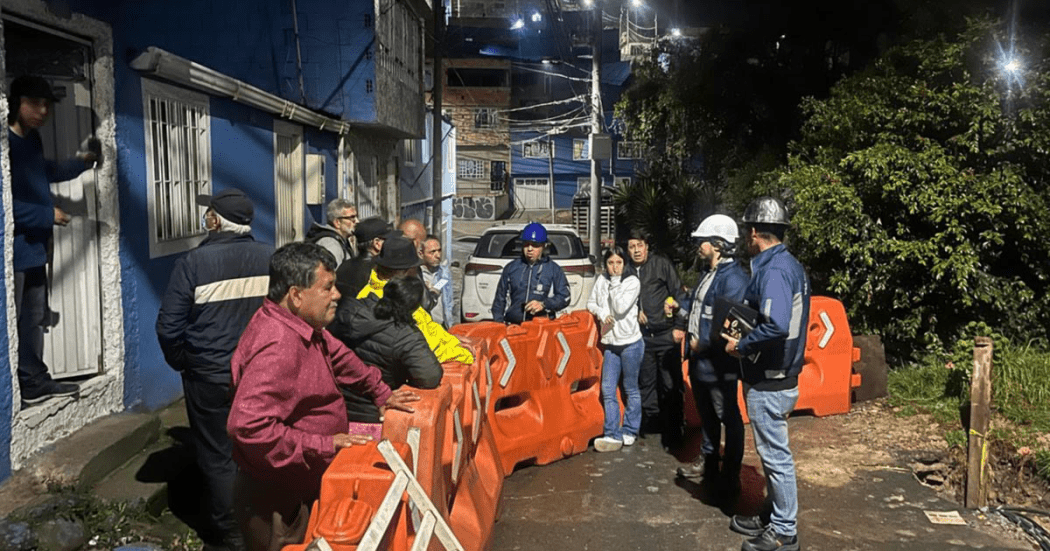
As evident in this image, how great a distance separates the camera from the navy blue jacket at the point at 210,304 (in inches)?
178

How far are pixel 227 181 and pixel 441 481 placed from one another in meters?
5.62

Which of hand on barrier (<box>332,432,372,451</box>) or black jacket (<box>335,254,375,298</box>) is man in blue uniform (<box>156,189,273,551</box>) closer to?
black jacket (<box>335,254,375,298</box>)

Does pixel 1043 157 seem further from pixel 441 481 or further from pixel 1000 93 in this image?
pixel 441 481

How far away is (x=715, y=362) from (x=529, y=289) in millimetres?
2413

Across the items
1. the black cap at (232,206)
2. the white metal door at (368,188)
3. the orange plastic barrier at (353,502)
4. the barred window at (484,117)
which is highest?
the barred window at (484,117)

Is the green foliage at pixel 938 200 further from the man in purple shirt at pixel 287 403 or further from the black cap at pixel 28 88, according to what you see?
the black cap at pixel 28 88

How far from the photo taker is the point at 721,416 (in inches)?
242

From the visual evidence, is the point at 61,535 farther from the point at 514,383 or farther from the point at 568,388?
the point at 568,388

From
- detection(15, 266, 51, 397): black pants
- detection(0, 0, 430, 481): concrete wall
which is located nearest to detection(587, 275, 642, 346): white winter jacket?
detection(0, 0, 430, 481): concrete wall

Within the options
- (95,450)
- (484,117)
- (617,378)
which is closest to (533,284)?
(617,378)

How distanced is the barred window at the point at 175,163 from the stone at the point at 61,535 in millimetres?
2687

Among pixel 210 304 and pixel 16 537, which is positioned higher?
pixel 210 304

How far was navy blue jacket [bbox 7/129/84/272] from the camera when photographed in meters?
4.91

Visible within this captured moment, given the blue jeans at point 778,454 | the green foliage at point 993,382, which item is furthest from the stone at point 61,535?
the green foliage at point 993,382
